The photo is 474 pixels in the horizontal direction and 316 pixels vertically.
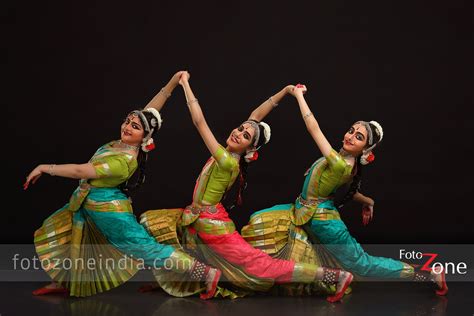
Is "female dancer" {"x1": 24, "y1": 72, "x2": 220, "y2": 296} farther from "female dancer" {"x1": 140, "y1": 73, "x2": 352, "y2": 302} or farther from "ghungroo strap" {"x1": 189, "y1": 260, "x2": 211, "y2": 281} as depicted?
"female dancer" {"x1": 140, "y1": 73, "x2": 352, "y2": 302}

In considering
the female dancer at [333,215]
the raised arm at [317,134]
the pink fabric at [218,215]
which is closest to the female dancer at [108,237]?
the pink fabric at [218,215]

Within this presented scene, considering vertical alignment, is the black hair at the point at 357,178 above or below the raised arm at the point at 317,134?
below

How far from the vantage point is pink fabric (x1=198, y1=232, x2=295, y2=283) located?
5.66m

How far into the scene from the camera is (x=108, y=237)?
5.66 meters

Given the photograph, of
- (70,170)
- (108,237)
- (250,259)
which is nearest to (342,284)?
(250,259)

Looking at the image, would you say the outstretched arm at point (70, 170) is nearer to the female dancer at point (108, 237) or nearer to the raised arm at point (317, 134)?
the female dancer at point (108, 237)

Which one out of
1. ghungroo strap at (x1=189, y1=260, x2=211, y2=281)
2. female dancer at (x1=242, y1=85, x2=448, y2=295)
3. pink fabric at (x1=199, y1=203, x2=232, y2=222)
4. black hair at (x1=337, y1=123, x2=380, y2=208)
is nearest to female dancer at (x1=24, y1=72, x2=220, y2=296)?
ghungroo strap at (x1=189, y1=260, x2=211, y2=281)

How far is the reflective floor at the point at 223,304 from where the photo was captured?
17.7ft

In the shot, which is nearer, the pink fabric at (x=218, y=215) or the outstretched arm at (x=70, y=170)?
the outstretched arm at (x=70, y=170)

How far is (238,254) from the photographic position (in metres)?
5.67

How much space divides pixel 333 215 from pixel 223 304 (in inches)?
33.7

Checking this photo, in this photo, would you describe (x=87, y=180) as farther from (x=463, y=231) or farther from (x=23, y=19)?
(x=463, y=231)

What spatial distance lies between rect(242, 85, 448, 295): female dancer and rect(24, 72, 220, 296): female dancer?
1.78ft

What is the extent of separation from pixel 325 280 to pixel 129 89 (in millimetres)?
2563
